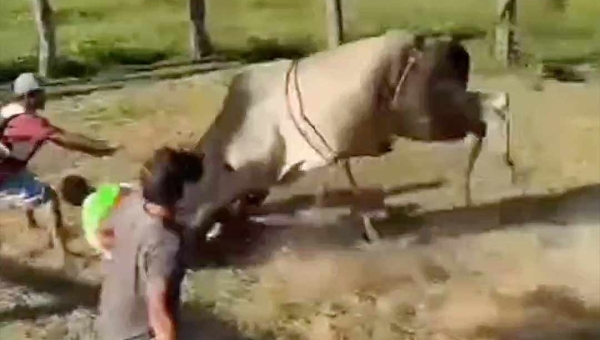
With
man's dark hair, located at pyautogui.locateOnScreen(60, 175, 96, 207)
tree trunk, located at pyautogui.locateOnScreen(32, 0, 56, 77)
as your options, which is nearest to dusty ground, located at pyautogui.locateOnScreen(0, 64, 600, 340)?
man's dark hair, located at pyautogui.locateOnScreen(60, 175, 96, 207)

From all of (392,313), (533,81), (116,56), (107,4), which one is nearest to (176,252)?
(392,313)

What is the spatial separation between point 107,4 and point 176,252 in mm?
4464

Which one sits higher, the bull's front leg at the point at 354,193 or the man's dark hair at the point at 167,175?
the man's dark hair at the point at 167,175

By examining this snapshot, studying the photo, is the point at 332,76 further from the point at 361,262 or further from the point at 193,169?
the point at 193,169

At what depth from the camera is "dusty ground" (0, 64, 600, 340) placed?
4.09m

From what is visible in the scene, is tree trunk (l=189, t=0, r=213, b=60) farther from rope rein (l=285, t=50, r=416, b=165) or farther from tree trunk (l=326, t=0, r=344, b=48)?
rope rein (l=285, t=50, r=416, b=165)

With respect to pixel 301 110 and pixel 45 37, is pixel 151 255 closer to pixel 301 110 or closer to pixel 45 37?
pixel 301 110

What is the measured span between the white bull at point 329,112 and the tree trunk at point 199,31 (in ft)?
6.74

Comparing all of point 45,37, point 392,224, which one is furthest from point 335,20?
point 392,224

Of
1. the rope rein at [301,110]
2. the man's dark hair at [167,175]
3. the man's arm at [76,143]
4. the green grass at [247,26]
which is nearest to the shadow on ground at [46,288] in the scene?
the man's arm at [76,143]

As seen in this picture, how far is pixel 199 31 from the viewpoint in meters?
6.57

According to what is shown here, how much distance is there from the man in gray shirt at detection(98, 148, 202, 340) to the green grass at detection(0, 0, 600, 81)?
3569 mm

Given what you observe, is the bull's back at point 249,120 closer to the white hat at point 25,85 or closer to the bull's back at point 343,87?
the bull's back at point 343,87

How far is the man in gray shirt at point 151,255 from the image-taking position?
3.11 m
